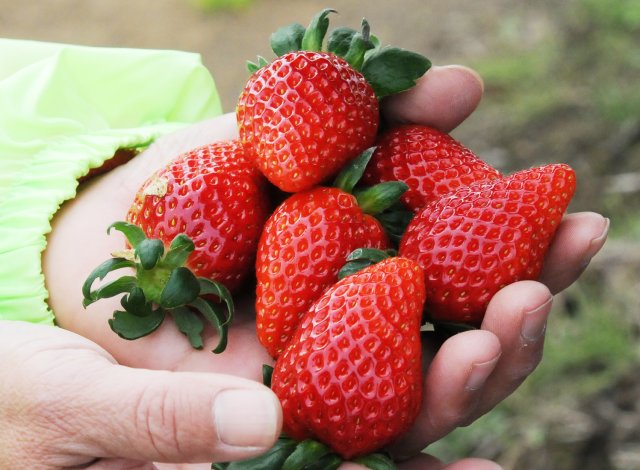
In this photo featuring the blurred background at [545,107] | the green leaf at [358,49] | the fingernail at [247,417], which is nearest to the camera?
the fingernail at [247,417]

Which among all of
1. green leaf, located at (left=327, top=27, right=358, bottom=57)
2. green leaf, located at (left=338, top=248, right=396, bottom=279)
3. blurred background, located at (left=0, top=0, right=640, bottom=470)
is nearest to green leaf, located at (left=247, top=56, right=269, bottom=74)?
green leaf, located at (left=327, top=27, right=358, bottom=57)

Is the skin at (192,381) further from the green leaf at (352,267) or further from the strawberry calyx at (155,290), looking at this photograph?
the green leaf at (352,267)

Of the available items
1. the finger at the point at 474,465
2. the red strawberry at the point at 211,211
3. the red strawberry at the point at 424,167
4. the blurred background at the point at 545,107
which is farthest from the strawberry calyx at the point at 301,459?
the blurred background at the point at 545,107

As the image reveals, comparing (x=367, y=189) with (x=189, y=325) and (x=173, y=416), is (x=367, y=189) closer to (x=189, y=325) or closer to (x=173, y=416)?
(x=189, y=325)

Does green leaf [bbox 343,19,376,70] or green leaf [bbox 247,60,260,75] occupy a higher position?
green leaf [bbox 343,19,376,70]

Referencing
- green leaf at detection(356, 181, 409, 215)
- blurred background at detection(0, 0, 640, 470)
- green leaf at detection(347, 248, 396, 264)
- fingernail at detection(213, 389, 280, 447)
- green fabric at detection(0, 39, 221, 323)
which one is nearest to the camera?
fingernail at detection(213, 389, 280, 447)

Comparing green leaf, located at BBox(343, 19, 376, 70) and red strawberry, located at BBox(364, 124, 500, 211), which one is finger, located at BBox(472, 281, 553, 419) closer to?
red strawberry, located at BBox(364, 124, 500, 211)
